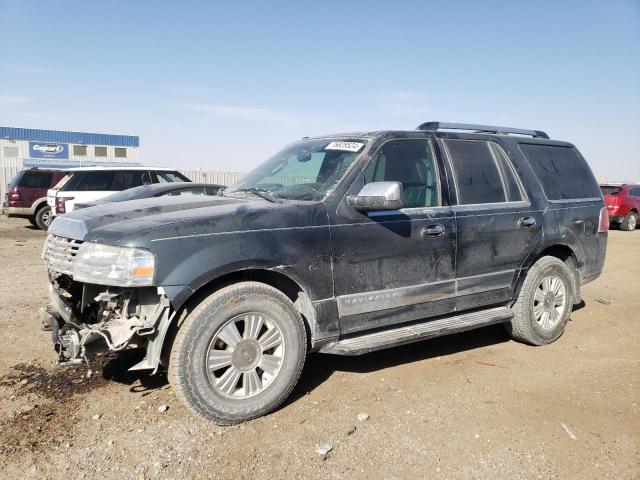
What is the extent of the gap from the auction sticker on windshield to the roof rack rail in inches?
31.8

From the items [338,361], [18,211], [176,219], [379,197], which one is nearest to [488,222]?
[379,197]

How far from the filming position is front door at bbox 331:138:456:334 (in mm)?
3836

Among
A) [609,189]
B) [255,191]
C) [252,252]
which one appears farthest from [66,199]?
[609,189]

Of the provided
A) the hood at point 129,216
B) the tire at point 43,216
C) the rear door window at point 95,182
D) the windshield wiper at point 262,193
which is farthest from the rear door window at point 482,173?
the tire at point 43,216

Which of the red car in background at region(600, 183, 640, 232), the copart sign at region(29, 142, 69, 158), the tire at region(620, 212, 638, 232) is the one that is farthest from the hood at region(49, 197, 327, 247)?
the copart sign at region(29, 142, 69, 158)

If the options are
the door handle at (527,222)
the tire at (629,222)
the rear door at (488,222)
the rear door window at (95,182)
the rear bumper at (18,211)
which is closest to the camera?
the rear door at (488,222)

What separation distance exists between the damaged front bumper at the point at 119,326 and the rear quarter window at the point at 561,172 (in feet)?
12.5

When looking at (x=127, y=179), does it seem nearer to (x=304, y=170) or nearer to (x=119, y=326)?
(x=304, y=170)

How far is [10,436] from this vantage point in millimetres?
3246

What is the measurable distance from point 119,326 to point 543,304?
3853 mm

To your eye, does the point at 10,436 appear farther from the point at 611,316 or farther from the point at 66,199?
the point at 66,199

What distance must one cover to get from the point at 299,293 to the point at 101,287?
1332mm

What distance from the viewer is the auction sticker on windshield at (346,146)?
4172 millimetres

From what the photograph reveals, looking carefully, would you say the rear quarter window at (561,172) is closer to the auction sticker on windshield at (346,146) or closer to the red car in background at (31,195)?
the auction sticker on windshield at (346,146)
